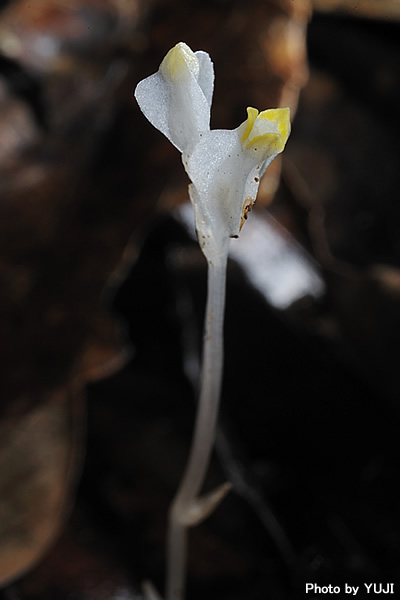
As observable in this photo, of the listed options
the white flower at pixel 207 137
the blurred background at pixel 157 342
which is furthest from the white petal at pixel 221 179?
the blurred background at pixel 157 342

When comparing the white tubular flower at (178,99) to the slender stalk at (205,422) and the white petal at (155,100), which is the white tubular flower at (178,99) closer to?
the white petal at (155,100)

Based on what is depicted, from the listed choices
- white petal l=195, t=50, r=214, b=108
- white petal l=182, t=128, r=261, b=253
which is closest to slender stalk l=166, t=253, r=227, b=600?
white petal l=182, t=128, r=261, b=253

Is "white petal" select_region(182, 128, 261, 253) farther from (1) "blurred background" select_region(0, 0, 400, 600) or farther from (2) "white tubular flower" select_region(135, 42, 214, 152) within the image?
(1) "blurred background" select_region(0, 0, 400, 600)

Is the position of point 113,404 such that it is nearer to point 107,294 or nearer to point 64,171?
point 107,294

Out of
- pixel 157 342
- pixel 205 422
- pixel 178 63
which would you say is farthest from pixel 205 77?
pixel 157 342

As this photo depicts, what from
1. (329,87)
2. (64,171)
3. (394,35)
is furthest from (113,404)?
(394,35)

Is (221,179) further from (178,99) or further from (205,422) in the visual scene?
(205,422)
